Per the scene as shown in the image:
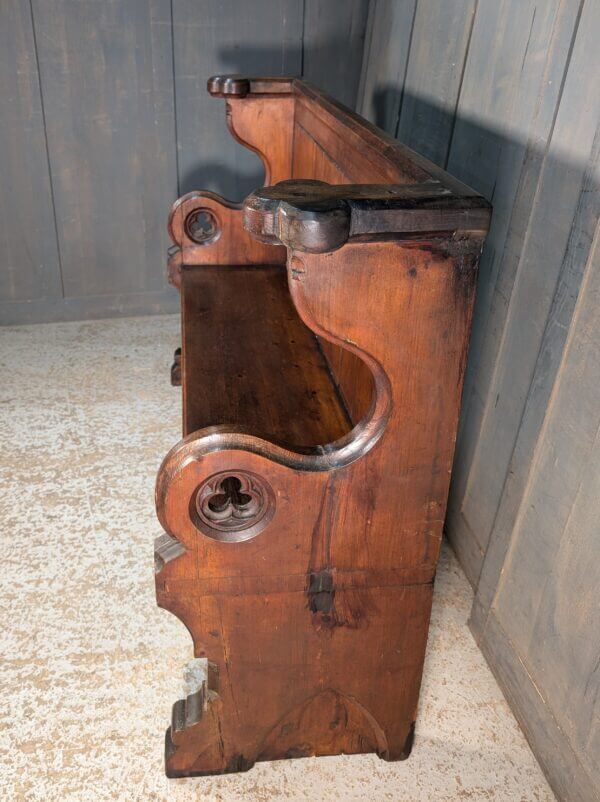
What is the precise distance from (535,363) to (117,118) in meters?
2.06

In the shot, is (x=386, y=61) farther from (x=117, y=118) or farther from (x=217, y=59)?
(x=117, y=118)

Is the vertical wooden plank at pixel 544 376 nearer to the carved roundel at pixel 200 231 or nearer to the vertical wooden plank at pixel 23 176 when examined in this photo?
the carved roundel at pixel 200 231

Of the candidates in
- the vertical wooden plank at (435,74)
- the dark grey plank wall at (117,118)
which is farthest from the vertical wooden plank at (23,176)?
the vertical wooden plank at (435,74)

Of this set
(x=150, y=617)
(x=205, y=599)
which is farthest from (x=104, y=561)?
(x=205, y=599)

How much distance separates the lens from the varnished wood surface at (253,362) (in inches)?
56.9

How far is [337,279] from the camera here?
96cm

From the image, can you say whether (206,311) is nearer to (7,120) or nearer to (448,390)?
(448,390)

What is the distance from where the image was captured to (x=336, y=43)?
9.27 ft

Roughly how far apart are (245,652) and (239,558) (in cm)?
21

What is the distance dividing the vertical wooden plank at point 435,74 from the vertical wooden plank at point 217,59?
2.68ft

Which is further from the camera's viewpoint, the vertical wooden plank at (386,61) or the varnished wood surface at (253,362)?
the vertical wooden plank at (386,61)

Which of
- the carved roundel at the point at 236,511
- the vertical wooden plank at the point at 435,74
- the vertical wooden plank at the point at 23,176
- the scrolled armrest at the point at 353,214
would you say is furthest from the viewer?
the vertical wooden plank at the point at 23,176

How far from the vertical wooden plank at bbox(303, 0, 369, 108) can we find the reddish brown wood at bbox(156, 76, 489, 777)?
1342mm

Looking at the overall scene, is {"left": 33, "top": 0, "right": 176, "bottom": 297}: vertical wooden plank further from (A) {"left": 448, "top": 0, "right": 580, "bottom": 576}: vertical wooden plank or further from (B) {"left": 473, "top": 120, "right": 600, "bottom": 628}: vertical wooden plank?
(B) {"left": 473, "top": 120, "right": 600, "bottom": 628}: vertical wooden plank
